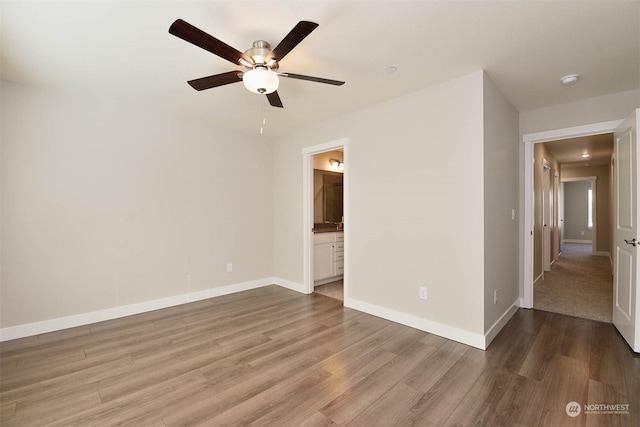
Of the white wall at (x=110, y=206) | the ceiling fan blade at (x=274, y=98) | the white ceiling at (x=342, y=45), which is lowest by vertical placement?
the white wall at (x=110, y=206)

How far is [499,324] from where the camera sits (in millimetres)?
2791

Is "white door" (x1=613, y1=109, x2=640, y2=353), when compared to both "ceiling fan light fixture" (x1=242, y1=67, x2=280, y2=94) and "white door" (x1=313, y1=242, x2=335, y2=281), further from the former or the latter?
"white door" (x1=313, y1=242, x2=335, y2=281)

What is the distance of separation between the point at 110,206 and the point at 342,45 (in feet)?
9.94

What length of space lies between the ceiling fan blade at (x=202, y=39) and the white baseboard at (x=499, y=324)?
9.85ft

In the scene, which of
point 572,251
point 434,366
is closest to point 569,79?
point 434,366

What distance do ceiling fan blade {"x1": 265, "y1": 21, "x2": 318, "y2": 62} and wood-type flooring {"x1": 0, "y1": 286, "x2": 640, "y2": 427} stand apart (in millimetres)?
2209

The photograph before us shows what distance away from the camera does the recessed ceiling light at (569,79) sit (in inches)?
100

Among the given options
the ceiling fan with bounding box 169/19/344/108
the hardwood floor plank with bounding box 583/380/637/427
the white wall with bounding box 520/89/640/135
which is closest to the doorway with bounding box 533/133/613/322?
the white wall with bounding box 520/89/640/135

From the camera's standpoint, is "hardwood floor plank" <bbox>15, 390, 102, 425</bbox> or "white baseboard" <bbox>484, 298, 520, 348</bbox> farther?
"white baseboard" <bbox>484, 298, 520, 348</bbox>

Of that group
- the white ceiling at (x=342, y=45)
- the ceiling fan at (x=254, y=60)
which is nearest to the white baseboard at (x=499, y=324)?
the white ceiling at (x=342, y=45)

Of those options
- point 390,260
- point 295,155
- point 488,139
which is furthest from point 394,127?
point 295,155

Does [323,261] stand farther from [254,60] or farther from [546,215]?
[546,215]

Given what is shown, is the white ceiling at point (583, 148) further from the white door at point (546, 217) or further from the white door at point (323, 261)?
Result: the white door at point (323, 261)

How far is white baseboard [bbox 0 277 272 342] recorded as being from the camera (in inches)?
106
